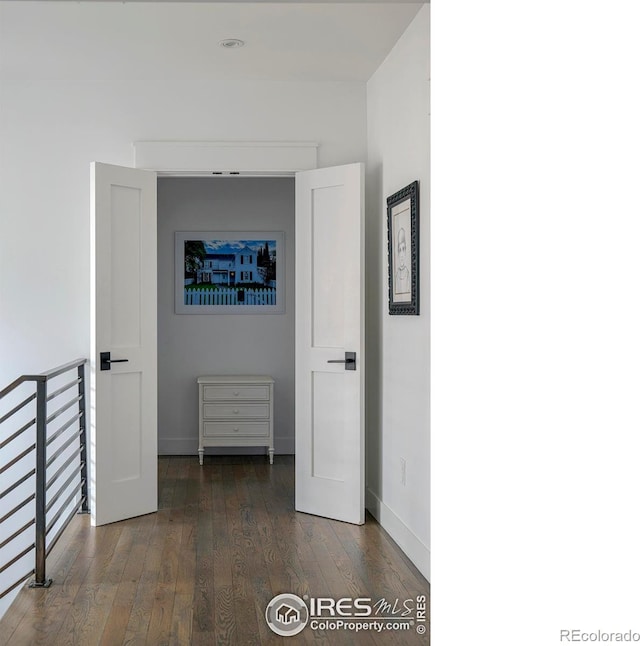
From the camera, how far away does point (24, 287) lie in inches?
178

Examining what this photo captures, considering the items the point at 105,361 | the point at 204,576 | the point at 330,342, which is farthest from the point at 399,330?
the point at 105,361

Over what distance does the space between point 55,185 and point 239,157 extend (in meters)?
1.19

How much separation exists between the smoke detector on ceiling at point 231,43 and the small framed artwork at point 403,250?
121 centimetres

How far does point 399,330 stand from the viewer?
382cm

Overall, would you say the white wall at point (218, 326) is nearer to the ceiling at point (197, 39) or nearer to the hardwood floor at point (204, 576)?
the hardwood floor at point (204, 576)

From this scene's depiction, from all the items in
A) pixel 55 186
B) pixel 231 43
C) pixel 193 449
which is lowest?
pixel 193 449

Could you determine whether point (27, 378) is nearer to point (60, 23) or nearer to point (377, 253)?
point (60, 23)

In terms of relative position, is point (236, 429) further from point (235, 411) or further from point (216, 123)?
point (216, 123)

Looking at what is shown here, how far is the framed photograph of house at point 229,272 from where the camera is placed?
21.3 ft

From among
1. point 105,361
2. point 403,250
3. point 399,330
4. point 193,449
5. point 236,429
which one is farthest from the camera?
point 193,449

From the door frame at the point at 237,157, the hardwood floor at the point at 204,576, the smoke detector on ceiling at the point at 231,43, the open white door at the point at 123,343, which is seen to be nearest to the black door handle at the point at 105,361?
the open white door at the point at 123,343
